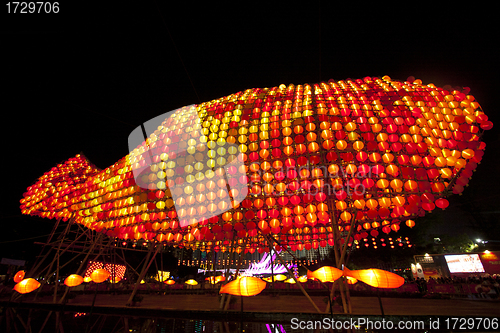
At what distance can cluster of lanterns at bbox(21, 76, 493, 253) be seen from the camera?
6129 mm

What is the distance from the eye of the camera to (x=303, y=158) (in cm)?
624

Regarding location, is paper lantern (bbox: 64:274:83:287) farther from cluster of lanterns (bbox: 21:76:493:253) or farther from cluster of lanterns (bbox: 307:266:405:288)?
cluster of lanterns (bbox: 307:266:405:288)

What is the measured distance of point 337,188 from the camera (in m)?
6.30

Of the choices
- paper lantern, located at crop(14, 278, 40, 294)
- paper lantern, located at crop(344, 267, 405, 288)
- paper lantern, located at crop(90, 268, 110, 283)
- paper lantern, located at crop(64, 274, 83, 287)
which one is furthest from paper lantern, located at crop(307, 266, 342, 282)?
paper lantern, located at crop(14, 278, 40, 294)

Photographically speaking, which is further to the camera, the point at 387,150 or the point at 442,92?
the point at 442,92

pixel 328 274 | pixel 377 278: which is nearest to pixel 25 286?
pixel 328 274

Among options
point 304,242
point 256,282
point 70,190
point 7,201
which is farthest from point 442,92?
point 7,201

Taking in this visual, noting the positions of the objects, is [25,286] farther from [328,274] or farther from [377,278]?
[377,278]

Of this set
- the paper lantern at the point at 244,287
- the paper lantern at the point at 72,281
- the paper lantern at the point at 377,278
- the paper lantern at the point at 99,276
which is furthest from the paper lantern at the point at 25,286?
the paper lantern at the point at 377,278

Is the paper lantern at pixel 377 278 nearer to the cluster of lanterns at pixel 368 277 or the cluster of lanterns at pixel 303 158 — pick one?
the cluster of lanterns at pixel 368 277

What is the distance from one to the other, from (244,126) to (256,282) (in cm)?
434

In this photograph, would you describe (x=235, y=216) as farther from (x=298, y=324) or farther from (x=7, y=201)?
(x=7, y=201)

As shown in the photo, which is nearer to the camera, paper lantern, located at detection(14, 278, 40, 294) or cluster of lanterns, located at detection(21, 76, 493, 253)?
cluster of lanterns, located at detection(21, 76, 493, 253)

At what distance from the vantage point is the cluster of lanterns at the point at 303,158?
20.1 ft
